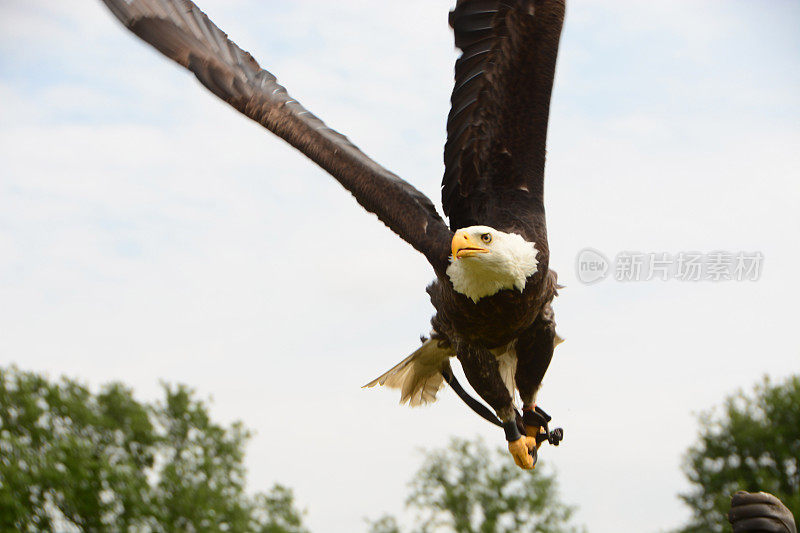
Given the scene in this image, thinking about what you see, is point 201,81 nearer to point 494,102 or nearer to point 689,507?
point 494,102

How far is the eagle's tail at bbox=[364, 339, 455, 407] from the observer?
21.1 feet

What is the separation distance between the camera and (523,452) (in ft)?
18.0

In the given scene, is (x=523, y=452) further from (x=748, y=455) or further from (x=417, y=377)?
(x=748, y=455)

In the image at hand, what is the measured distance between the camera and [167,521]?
2222cm

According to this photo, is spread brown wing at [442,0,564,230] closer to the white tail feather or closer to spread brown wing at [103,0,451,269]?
spread brown wing at [103,0,451,269]

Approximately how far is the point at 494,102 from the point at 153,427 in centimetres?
2025

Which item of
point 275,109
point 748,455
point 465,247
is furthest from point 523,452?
point 748,455

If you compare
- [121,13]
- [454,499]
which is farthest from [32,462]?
[121,13]

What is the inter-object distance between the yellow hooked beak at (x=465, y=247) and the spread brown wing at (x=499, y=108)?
524 mm

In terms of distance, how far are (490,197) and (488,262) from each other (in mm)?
737

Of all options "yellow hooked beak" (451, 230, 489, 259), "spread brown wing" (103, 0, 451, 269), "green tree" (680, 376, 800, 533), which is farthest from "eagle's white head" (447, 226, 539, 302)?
"green tree" (680, 376, 800, 533)

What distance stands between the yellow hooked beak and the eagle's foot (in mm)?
1349

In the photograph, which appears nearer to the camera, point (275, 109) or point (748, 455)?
point (275, 109)

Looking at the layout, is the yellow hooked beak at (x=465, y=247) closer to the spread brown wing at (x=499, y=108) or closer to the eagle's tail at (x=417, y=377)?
the spread brown wing at (x=499, y=108)
